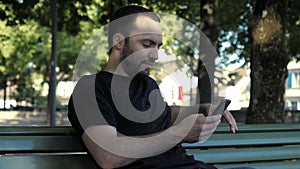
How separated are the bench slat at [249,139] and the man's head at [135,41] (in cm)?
74

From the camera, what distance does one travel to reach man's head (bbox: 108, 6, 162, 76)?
2393 mm

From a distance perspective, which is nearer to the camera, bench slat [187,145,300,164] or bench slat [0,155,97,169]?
bench slat [0,155,97,169]

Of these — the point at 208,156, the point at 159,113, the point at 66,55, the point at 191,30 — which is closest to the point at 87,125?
the point at 159,113

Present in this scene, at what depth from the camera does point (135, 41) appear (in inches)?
94.1

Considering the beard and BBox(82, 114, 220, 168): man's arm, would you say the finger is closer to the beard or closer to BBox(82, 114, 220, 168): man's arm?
BBox(82, 114, 220, 168): man's arm

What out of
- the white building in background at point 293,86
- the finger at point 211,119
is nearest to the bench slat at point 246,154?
the finger at point 211,119

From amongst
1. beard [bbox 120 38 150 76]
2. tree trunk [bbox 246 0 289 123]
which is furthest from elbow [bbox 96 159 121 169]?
tree trunk [bbox 246 0 289 123]

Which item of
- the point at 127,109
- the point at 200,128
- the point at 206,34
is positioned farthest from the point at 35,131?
the point at 206,34

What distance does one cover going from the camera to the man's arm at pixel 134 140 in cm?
203

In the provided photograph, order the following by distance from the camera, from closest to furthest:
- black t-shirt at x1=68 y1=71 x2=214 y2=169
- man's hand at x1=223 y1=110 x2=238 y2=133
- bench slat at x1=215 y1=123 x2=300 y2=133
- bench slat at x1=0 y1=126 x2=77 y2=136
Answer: black t-shirt at x1=68 y1=71 x2=214 y2=169 < bench slat at x1=0 y1=126 x2=77 y2=136 < man's hand at x1=223 y1=110 x2=238 y2=133 < bench slat at x1=215 y1=123 x2=300 y2=133

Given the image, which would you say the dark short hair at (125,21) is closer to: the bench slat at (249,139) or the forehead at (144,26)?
the forehead at (144,26)

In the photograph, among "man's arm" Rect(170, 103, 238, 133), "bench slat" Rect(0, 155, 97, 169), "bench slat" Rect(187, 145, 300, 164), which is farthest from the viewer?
"bench slat" Rect(187, 145, 300, 164)

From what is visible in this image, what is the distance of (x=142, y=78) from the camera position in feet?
8.25

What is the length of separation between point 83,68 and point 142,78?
0.36 m
